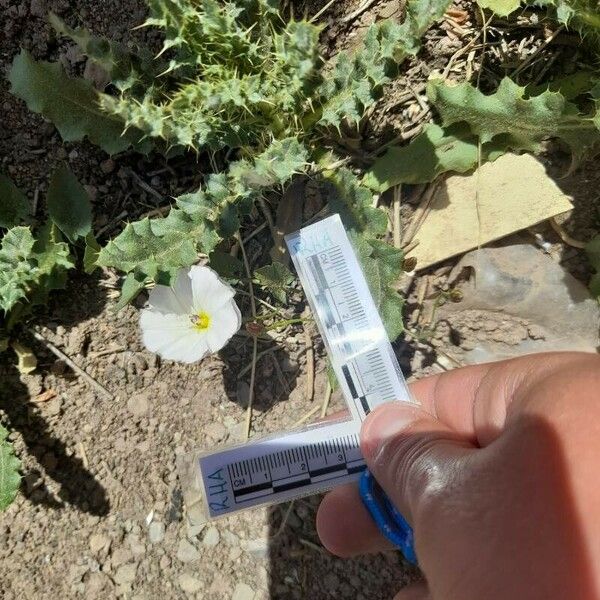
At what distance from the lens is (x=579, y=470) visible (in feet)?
4.01

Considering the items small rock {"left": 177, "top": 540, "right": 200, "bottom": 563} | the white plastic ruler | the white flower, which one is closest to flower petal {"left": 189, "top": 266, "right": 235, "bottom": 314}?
the white flower

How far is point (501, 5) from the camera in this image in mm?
2137

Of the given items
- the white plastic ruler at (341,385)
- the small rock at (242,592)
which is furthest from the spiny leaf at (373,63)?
the small rock at (242,592)

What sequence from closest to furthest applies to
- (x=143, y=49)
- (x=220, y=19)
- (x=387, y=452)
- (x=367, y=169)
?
(x=387, y=452) < (x=220, y=19) < (x=143, y=49) < (x=367, y=169)

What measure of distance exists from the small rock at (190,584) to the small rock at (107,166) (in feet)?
4.85

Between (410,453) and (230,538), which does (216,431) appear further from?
(410,453)

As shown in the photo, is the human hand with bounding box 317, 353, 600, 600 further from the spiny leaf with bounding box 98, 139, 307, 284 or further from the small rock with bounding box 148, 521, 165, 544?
the small rock with bounding box 148, 521, 165, 544

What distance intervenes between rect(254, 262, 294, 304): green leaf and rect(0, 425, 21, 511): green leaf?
3.25 feet

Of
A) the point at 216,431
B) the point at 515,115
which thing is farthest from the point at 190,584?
the point at 515,115

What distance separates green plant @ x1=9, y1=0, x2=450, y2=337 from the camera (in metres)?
1.83

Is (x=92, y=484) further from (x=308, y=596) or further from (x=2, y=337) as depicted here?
(x=308, y=596)

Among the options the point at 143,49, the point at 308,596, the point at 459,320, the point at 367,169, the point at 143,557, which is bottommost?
the point at 308,596

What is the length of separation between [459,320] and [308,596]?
1.12 metres

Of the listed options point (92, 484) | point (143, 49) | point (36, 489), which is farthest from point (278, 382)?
point (143, 49)
